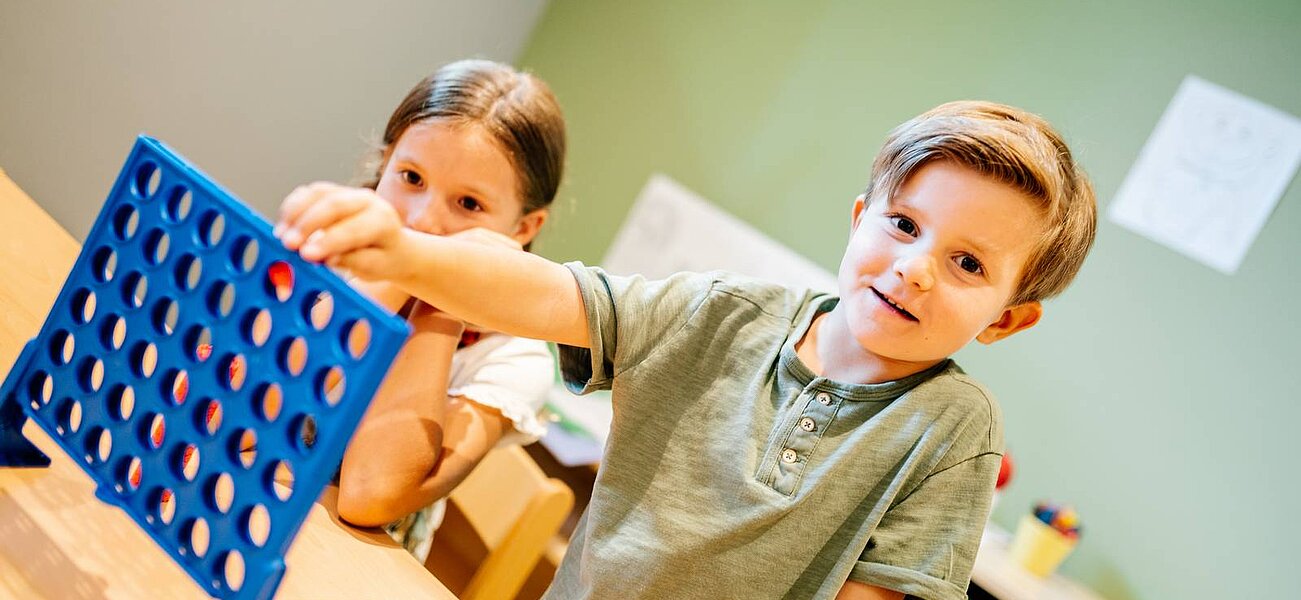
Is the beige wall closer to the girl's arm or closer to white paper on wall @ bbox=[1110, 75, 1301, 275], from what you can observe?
the girl's arm

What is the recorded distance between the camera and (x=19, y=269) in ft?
3.30

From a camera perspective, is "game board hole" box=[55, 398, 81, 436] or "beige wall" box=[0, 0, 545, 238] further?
"beige wall" box=[0, 0, 545, 238]

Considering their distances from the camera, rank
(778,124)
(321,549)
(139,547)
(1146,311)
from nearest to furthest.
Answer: (139,547)
(321,549)
(1146,311)
(778,124)

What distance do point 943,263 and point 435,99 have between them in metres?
0.65

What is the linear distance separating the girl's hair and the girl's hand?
0.54m

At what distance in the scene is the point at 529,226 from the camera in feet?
3.91

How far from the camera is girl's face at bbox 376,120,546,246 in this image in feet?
3.40

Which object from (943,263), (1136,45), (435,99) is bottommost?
(435,99)

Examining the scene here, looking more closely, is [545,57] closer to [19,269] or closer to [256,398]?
[19,269]

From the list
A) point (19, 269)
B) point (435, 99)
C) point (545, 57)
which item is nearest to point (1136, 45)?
point (545, 57)

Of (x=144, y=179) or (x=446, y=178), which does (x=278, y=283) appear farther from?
(x=446, y=178)

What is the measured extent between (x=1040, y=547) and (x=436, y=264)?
189cm

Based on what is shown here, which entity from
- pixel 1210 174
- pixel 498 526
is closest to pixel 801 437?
pixel 498 526

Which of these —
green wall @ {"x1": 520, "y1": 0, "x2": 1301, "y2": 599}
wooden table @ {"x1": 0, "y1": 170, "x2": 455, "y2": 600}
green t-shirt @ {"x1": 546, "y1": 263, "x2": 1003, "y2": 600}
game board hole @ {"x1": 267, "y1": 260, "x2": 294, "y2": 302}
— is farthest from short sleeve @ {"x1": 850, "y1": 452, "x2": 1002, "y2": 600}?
green wall @ {"x1": 520, "y1": 0, "x2": 1301, "y2": 599}
